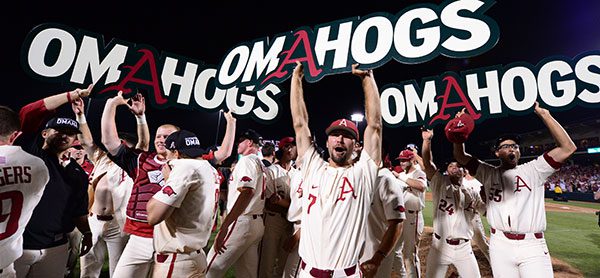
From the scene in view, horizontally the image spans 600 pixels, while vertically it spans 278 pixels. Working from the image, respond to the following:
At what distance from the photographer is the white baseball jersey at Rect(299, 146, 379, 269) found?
246 centimetres

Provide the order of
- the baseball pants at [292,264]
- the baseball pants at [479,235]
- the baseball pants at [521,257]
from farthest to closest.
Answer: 1. the baseball pants at [479,235]
2. the baseball pants at [292,264]
3. the baseball pants at [521,257]

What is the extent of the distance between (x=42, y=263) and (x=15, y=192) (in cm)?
106

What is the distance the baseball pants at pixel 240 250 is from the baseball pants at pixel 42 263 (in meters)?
1.43

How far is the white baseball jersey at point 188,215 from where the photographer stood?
8.85 feet

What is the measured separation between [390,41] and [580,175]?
32774mm

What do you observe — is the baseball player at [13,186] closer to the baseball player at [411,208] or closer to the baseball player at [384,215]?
the baseball player at [384,215]

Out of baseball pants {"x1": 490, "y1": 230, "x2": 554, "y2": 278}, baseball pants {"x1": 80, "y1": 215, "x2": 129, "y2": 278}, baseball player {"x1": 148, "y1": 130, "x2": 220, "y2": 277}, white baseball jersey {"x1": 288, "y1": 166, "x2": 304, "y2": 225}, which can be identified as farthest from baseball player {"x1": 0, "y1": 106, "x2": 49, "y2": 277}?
baseball pants {"x1": 490, "y1": 230, "x2": 554, "y2": 278}

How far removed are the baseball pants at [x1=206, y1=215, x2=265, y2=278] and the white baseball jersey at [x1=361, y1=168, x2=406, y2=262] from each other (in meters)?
1.38

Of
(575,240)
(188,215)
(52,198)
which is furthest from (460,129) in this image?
(575,240)

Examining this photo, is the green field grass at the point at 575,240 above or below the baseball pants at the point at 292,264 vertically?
below

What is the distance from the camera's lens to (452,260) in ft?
14.8

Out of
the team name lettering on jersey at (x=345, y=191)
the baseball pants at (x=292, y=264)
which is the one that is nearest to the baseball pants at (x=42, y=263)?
the baseball pants at (x=292, y=264)

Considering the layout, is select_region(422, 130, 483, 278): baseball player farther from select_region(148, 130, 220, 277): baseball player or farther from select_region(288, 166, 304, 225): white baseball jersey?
select_region(148, 130, 220, 277): baseball player

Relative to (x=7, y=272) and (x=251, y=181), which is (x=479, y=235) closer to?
(x=251, y=181)
